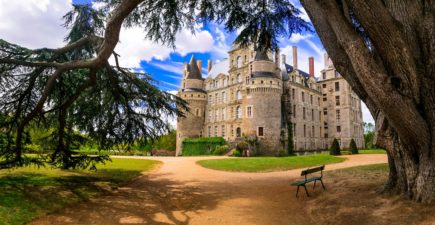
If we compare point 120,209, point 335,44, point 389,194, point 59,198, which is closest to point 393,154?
point 389,194

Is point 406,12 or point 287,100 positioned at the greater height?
point 287,100

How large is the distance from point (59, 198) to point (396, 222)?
283 inches

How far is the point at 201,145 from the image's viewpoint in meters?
34.9

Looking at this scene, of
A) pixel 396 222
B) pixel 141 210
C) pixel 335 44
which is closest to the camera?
pixel 396 222

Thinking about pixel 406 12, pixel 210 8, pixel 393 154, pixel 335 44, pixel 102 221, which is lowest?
pixel 102 221

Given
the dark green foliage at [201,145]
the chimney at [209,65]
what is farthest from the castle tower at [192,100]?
the chimney at [209,65]

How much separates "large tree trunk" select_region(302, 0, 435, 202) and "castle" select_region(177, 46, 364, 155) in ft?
84.9

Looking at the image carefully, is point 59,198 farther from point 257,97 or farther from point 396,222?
point 257,97

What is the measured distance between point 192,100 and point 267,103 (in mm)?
13125

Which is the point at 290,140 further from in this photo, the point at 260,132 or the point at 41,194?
the point at 41,194

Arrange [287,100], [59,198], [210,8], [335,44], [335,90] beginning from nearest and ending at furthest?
[335,44] → [59,198] → [210,8] → [287,100] → [335,90]

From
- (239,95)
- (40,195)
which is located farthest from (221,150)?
(40,195)

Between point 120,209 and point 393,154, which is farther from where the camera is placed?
point 120,209

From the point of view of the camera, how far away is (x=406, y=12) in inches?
205
